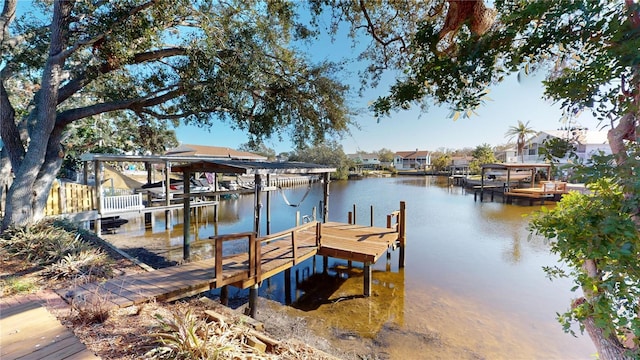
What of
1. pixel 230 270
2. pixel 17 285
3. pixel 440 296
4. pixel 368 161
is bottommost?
pixel 440 296

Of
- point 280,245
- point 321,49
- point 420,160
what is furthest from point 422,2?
point 420,160

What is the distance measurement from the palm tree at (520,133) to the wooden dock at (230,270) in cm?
3619

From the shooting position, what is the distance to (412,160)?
2810 inches

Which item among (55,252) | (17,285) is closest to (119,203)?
(55,252)

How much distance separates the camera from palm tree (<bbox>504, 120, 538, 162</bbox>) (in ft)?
116

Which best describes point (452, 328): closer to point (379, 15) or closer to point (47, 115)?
point (379, 15)

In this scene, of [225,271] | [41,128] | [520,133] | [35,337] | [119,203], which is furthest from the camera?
[520,133]

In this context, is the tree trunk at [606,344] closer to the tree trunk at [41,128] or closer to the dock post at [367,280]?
the dock post at [367,280]

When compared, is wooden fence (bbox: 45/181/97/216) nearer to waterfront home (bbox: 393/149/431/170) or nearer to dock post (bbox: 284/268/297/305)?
dock post (bbox: 284/268/297/305)

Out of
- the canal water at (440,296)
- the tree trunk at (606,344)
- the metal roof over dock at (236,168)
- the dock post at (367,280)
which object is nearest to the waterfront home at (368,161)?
the canal water at (440,296)

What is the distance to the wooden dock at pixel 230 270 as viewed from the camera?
390 centimetres

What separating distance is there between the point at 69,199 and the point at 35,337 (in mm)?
8573

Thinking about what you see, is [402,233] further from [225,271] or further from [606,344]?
[606,344]

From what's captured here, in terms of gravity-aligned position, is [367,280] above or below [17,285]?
below
